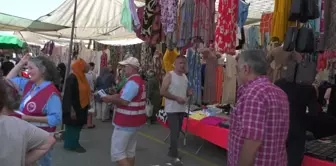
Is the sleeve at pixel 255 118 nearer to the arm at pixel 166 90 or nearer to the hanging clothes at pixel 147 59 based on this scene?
the arm at pixel 166 90

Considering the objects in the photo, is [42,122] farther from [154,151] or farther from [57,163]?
[154,151]

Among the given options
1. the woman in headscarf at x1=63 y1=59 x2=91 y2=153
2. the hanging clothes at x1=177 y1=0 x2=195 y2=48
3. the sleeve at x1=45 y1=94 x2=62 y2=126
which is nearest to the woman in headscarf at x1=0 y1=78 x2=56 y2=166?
the sleeve at x1=45 y1=94 x2=62 y2=126

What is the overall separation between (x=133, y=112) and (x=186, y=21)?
1837 mm

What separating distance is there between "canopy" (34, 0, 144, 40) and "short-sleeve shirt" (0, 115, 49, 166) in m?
6.82

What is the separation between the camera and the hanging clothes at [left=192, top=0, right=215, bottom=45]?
A: 16.4ft

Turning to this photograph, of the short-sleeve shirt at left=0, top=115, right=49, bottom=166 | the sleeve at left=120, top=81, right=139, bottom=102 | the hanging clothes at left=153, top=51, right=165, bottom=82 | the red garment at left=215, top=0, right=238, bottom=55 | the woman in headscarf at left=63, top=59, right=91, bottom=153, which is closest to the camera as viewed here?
the short-sleeve shirt at left=0, top=115, right=49, bottom=166

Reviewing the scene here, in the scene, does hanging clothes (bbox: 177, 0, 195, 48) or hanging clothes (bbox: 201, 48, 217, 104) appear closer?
hanging clothes (bbox: 177, 0, 195, 48)

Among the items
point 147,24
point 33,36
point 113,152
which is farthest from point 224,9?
point 33,36

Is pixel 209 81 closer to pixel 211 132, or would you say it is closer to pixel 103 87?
pixel 211 132

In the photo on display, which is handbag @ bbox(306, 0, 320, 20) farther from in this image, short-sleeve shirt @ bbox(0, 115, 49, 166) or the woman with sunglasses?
short-sleeve shirt @ bbox(0, 115, 49, 166)

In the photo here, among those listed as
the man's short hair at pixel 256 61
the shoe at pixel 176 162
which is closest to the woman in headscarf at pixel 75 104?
the shoe at pixel 176 162

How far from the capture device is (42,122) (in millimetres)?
2934

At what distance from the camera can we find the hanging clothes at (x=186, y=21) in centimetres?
516

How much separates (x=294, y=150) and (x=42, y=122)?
2639 mm
